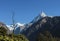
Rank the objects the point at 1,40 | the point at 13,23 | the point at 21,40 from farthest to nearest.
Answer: the point at 21,40
the point at 1,40
the point at 13,23

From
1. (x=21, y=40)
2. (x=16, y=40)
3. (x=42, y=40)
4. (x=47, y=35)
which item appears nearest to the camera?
(x=16, y=40)

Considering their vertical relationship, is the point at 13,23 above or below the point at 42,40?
below

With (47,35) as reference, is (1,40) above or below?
below

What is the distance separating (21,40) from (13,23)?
28.9m

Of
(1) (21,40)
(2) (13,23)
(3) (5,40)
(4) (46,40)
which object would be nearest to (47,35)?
(4) (46,40)

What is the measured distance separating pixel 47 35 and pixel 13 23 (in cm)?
11254

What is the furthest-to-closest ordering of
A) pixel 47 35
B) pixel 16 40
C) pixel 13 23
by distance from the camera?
pixel 47 35, pixel 16 40, pixel 13 23

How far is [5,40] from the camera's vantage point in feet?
184

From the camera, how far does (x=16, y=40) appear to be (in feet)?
207

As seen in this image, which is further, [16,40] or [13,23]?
[16,40]

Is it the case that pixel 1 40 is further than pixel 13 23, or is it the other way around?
pixel 1 40

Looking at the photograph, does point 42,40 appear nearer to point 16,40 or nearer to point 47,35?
point 47,35

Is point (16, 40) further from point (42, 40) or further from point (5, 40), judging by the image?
point (42, 40)

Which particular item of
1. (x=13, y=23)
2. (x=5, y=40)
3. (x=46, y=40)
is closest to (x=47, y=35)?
(x=46, y=40)
